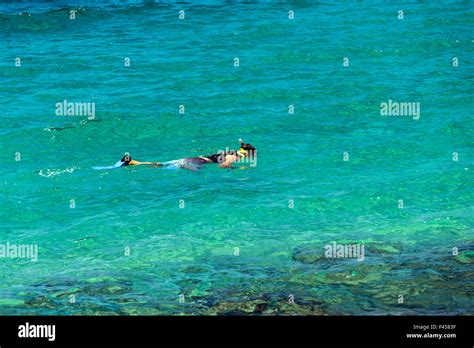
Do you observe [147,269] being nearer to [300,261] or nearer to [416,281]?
[300,261]

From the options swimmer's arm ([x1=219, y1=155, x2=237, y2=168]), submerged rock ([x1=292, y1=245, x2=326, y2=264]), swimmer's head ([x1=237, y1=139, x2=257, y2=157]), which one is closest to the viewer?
submerged rock ([x1=292, y1=245, x2=326, y2=264])

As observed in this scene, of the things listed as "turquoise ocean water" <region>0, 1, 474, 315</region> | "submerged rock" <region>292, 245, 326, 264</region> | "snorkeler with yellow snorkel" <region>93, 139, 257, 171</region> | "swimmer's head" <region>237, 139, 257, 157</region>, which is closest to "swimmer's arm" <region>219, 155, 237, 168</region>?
"snorkeler with yellow snorkel" <region>93, 139, 257, 171</region>

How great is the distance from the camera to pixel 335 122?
2239 centimetres

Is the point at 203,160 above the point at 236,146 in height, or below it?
below

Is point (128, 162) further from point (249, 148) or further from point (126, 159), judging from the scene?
point (249, 148)

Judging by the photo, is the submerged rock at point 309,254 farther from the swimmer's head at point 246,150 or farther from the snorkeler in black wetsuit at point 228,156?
the swimmer's head at point 246,150

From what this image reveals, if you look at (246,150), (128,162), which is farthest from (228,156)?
(128,162)

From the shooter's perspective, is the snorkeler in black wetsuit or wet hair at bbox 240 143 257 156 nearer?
the snorkeler in black wetsuit

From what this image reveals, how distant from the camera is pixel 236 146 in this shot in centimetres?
2084

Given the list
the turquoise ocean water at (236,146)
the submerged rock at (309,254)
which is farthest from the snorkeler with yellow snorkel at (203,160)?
the submerged rock at (309,254)

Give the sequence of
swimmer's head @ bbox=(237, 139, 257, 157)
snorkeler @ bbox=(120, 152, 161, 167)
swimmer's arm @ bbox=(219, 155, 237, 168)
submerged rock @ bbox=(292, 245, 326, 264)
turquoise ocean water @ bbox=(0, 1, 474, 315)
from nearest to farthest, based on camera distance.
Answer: turquoise ocean water @ bbox=(0, 1, 474, 315)
submerged rock @ bbox=(292, 245, 326, 264)
swimmer's arm @ bbox=(219, 155, 237, 168)
snorkeler @ bbox=(120, 152, 161, 167)
swimmer's head @ bbox=(237, 139, 257, 157)

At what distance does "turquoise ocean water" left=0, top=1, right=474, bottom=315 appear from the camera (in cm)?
1398

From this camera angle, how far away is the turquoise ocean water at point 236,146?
1398cm

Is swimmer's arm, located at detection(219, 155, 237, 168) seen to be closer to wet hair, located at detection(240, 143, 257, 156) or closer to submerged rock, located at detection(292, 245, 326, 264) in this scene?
wet hair, located at detection(240, 143, 257, 156)
